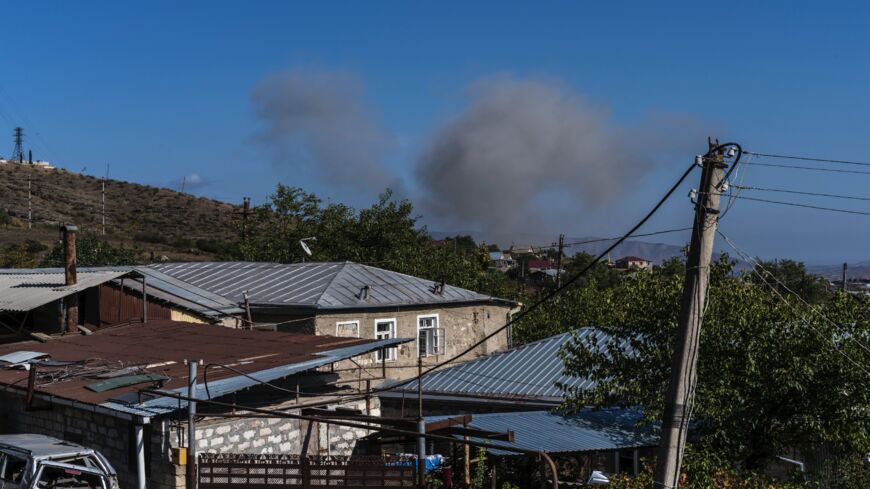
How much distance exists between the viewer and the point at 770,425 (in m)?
17.8

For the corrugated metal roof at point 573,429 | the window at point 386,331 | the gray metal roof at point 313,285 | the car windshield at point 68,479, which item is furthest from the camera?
the window at point 386,331

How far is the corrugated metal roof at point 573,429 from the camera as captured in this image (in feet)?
56.2

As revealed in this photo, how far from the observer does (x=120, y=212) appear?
274 feet

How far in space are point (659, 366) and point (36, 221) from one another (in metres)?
65.7

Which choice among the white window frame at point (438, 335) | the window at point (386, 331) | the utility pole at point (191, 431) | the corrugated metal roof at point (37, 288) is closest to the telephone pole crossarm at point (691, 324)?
the utility pole at point (191, 431)

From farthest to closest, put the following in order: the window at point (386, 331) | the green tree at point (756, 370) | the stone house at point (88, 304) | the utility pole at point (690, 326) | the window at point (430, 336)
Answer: the window at point (430, 336), the window at point (386, 331), the stone house at point (88, 304), the green tree at point (756, 370), the utility pole at point (690, 326)

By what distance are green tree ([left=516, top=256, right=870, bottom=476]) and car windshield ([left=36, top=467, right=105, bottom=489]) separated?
964cm

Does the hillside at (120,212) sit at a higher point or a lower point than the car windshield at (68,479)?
higher

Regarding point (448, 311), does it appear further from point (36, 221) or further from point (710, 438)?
point (36, 221)

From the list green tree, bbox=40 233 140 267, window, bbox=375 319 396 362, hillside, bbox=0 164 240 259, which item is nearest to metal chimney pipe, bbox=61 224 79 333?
window, bbox=375 319 396 362

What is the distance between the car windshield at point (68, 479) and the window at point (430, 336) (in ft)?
58.2

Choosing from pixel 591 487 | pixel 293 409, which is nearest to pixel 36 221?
pixel 293 409

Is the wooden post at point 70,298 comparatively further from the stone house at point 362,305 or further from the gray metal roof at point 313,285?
the gray metal roof at point 313,285

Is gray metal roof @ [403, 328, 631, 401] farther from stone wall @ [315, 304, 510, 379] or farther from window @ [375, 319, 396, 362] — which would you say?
window @ [375, 319, 396, 362]
